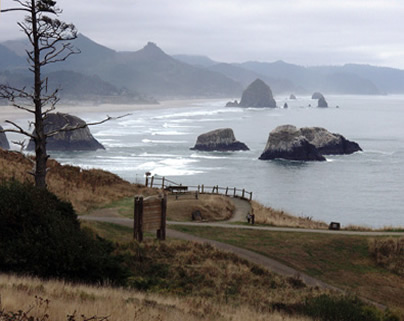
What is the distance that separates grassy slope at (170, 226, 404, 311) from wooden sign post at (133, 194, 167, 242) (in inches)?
136

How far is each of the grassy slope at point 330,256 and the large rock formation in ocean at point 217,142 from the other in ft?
278

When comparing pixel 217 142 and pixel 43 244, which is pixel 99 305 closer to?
pixel 43 244

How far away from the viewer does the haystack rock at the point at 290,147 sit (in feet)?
334

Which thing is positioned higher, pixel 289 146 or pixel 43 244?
pixel 289 146

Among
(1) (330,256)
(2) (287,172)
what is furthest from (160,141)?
(1) (330,256)

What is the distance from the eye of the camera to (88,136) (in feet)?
368

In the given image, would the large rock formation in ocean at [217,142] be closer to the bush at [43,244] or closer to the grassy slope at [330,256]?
the grassy slope at [330,256]

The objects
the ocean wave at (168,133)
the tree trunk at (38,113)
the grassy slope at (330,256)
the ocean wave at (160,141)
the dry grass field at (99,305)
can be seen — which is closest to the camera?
the dry grass field at (99,305)

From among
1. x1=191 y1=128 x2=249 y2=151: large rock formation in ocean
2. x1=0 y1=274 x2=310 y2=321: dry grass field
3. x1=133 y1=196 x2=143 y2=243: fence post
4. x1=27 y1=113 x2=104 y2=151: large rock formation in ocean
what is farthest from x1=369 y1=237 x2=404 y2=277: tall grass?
x1=27 y1=113 x2=104 y2=151: large rock formation in ocean

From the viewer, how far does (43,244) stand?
15.2 metres

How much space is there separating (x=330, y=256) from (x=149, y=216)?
8.95 metres

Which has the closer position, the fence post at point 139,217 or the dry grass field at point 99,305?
the dry grass field at point 99,305

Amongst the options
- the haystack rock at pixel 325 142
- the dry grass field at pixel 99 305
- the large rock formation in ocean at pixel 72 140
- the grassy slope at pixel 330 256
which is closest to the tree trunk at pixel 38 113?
the grassy slope at pixel 330 256

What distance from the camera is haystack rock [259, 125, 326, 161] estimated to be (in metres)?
102
